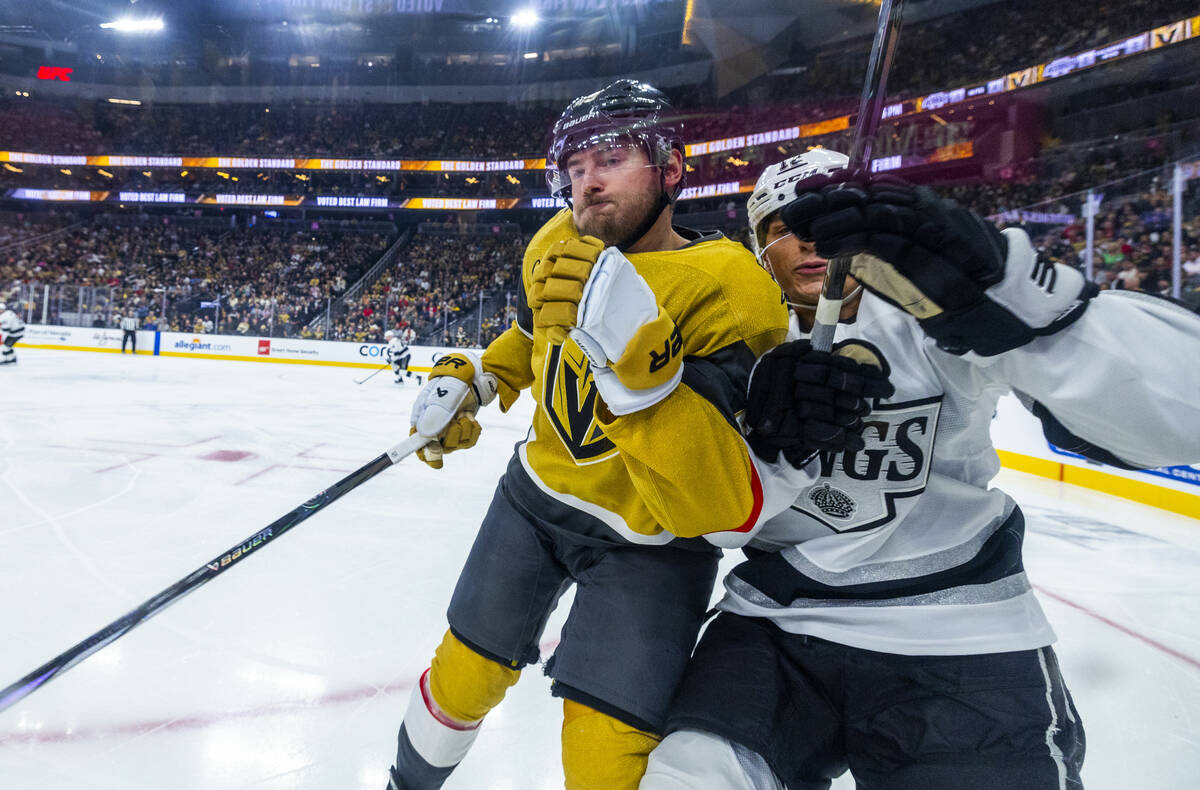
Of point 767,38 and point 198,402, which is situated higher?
point 767,38

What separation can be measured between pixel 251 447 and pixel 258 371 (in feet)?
25.1

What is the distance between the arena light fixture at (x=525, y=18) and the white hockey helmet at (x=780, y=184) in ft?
72.5

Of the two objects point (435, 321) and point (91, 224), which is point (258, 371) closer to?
point (435, 321)

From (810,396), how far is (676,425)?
0.20 m

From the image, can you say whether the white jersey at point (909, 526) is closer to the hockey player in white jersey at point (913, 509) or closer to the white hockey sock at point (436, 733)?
the hockey player in white jersey at point (913, 509)

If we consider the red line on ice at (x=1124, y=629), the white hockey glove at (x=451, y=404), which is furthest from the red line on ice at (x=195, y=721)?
the red line on ice at (x=1124, y=629)

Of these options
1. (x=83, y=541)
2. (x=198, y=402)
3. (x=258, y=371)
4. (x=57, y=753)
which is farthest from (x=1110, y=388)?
(x=258, y=371)

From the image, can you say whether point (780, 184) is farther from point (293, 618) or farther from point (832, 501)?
point (293, 618)

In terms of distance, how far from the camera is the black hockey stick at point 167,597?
129cm

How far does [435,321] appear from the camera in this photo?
587 inches

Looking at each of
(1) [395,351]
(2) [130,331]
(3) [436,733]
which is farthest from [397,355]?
(3) [436,733]

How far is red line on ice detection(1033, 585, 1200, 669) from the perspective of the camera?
2317 mm

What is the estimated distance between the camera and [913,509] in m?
1.09

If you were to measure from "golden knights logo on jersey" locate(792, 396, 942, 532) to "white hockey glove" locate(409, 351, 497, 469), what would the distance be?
3.20 feet
